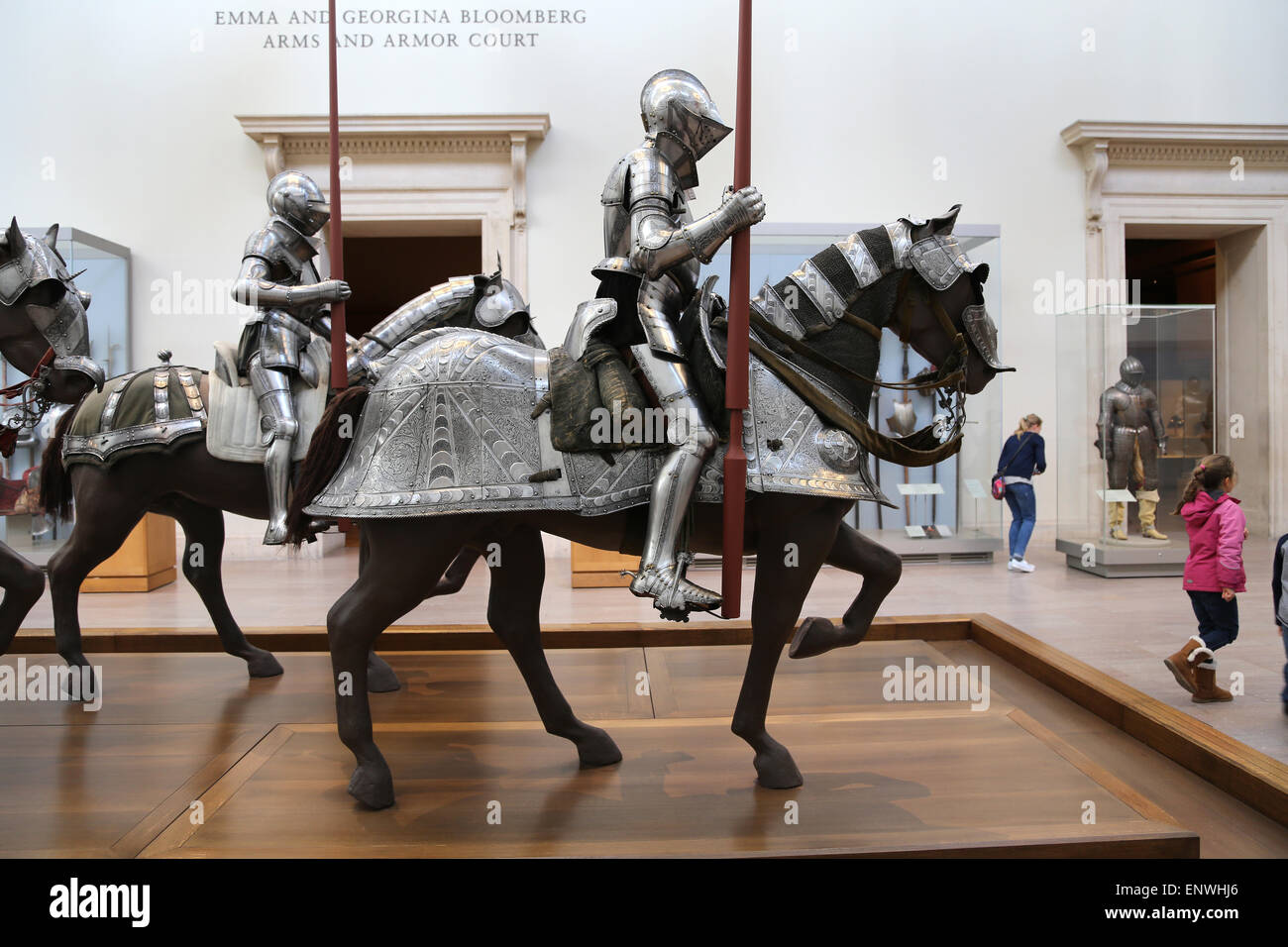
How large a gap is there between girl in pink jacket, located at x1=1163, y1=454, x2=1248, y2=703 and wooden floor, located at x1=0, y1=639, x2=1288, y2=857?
91cm

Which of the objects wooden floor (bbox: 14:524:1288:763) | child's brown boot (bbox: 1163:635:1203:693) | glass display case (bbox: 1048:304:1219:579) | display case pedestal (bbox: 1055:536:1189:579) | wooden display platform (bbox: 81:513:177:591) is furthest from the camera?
glass display case (bbox: 1048:304:1219:579)

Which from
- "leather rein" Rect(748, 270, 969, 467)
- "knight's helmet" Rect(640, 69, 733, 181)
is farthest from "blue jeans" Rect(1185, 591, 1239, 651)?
"knight's helmet" Rect(640, 69, 733, 181)

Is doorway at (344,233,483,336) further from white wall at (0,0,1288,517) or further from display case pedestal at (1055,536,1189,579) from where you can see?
display case pedestal at (1055,536,1189,579)

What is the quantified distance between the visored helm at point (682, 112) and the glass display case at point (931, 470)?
21.9 ft

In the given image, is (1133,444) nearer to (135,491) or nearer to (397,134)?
(397,134)

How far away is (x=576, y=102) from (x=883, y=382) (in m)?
8.06

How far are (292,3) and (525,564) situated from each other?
8.82 meters

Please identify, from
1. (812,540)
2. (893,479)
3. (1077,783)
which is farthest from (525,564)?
(893,479)

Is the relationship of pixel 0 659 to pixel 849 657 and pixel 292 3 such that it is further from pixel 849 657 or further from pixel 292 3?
pixel 292 3

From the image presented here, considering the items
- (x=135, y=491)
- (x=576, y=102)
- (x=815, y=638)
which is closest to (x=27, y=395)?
(x=135, y=491)

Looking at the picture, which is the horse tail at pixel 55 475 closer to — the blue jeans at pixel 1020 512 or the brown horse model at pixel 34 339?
the brown horse model at pixel 34 339

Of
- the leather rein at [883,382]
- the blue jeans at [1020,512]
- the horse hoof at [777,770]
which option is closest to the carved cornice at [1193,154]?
the blue jeans at [1020,512]

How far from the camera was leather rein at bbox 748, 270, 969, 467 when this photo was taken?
317 centimetres

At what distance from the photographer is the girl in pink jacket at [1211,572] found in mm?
4871
